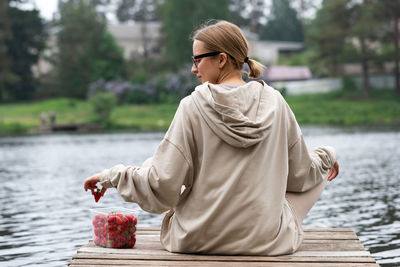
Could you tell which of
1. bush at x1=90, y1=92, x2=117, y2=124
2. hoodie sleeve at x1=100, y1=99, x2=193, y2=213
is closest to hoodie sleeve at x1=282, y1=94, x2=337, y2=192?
hoodie sleeve at x1=100, y1=99, x2=193, y2=213

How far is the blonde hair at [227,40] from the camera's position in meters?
3.61

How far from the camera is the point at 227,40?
11.9ft

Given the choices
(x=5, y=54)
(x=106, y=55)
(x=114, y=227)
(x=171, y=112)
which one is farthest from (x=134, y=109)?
(x=114, y=227)

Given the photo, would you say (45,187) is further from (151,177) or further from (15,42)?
(15,42)

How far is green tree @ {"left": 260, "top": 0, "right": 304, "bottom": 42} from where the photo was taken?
86.9 m

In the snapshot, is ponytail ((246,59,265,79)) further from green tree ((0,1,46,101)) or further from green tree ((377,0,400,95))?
green tree ((0,1,46,101))

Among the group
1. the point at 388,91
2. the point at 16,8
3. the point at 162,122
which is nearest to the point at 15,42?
the point at 16,8

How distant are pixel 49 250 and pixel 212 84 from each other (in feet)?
11.2

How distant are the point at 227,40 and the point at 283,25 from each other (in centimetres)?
8580

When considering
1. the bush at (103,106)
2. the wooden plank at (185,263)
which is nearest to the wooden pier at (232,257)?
the wooden plank at (185,263)

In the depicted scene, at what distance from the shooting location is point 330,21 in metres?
45.4

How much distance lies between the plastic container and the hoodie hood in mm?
856

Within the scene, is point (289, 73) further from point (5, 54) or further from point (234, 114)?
point (234, 114)

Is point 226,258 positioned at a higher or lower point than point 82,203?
higher
